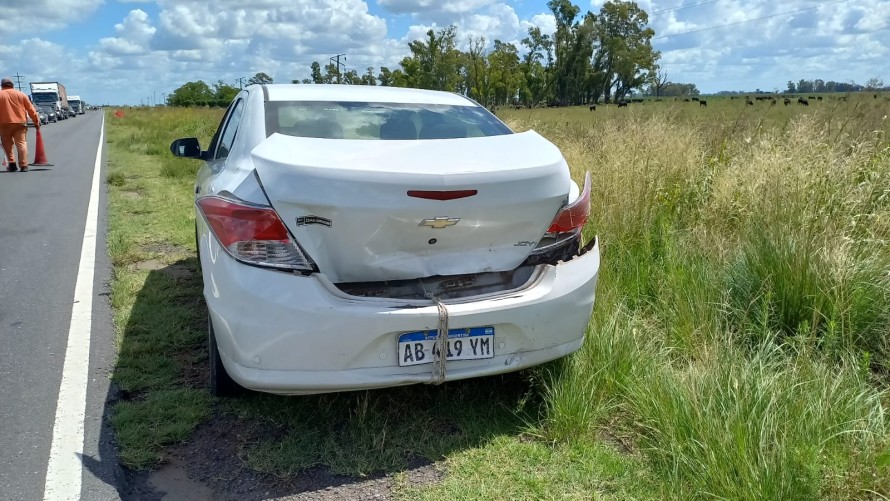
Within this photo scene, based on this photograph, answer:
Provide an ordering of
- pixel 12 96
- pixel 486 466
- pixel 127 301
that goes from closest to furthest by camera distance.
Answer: pixel 486 466 → pixel 127 301 → pixel 12 96

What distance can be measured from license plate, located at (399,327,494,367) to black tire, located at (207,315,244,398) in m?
1.10

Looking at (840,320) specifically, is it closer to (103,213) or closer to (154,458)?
(154,458)

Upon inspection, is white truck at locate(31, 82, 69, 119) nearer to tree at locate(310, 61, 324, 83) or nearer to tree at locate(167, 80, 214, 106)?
tree at locate(310, 61, 324, 83)

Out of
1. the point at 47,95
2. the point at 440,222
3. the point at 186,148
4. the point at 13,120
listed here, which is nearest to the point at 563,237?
the point at 440,222

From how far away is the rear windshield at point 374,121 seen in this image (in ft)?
11.2

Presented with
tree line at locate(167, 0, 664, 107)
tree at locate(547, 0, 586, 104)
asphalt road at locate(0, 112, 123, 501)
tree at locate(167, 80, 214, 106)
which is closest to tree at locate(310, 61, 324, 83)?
tree line at locate(167, 0, 664, 107)

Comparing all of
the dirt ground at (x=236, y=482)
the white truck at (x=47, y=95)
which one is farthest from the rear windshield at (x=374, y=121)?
the white truck at (x=47, y=95)

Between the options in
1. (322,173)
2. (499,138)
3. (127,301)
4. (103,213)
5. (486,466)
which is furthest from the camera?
(103,213)

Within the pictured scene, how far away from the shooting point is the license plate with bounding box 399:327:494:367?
2723 millimetres

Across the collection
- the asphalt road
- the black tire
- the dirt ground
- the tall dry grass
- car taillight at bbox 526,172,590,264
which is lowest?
the asphalt road

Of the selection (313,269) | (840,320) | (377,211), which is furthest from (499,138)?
(840,320)

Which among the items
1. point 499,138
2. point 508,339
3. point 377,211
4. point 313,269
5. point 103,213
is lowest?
point 103,213

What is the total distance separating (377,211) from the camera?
261 centimetres

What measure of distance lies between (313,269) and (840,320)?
289 cm
